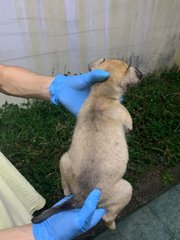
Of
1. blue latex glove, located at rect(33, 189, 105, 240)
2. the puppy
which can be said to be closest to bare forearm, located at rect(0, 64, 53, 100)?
the puppy

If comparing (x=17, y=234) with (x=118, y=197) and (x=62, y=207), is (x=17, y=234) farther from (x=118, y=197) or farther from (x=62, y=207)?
(x=118, y=197)

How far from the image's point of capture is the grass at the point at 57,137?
3.87m

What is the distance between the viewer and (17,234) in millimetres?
2131

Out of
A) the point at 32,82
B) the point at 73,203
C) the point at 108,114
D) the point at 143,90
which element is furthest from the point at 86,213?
the point at 143,90

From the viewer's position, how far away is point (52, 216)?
94.9 inches

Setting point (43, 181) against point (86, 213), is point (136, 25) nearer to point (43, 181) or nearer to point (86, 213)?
point (43, 181)

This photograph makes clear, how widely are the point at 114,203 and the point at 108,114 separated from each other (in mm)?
688

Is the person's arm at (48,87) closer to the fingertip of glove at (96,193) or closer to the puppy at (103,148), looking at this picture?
the puppy at (103,148)

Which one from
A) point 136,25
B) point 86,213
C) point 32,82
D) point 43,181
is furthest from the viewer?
point 136,25

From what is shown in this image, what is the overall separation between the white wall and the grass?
511 millimetres

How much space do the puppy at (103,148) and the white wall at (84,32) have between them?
162 centimetres

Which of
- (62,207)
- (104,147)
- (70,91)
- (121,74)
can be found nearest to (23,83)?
(70,91)

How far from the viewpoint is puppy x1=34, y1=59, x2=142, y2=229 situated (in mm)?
2391

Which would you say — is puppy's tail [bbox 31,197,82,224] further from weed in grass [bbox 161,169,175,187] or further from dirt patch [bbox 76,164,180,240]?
weed in grass [bbox 161,169,175,187]
